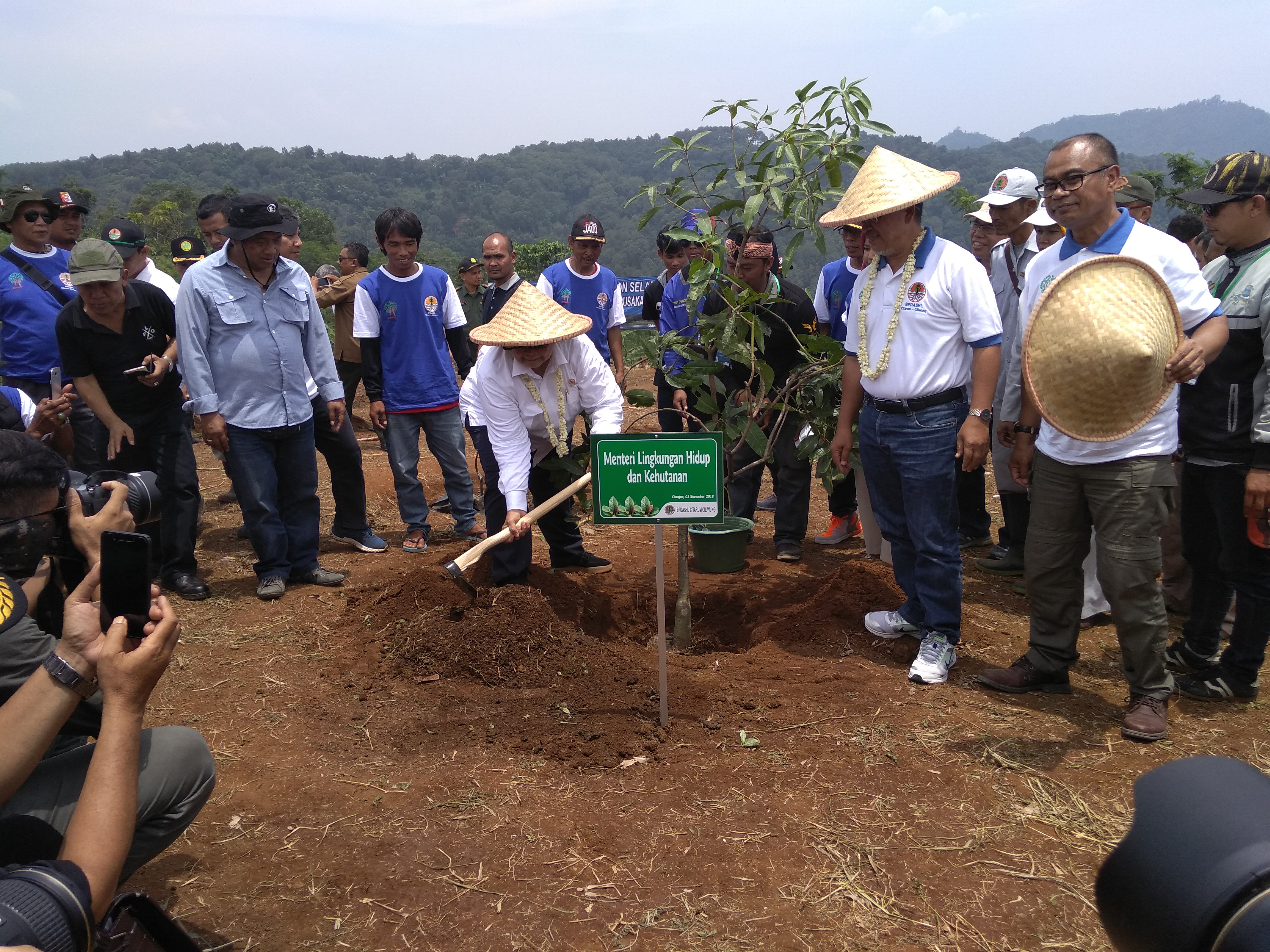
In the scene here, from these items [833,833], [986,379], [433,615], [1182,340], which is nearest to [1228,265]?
[1182,340]

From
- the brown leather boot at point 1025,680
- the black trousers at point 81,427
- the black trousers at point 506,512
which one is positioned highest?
the black trousers at point 81,427

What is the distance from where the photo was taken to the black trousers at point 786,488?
536 centimetres

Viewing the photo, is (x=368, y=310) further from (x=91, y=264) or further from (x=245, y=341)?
(x=91, y=264)

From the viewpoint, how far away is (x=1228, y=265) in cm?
340

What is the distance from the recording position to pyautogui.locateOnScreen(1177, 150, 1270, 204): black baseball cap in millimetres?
3123

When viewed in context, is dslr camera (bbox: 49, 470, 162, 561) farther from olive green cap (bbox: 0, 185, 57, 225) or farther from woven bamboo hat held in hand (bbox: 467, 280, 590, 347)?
olive green cap (bbox: 0, 185, 57, 225)

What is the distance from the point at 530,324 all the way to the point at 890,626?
2087 mm

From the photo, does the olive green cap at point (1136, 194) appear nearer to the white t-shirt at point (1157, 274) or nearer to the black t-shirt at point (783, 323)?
the black t-shirt at point (783, 323)

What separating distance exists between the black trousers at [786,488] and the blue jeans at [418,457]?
1.80 m

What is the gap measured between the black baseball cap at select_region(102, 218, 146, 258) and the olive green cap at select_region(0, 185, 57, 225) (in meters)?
0.52

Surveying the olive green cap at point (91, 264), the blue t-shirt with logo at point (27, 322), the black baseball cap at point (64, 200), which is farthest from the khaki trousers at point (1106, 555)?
the black baseball cap at point (64, 200)

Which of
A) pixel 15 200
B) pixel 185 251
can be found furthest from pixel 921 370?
pixel 185 251

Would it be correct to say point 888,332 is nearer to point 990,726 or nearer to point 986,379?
point 986,379

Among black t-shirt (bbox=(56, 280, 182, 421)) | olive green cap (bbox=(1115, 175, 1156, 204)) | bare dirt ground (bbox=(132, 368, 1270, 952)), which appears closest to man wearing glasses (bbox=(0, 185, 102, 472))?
black t-shirt (bbox=(56, 280, 182, 421))
